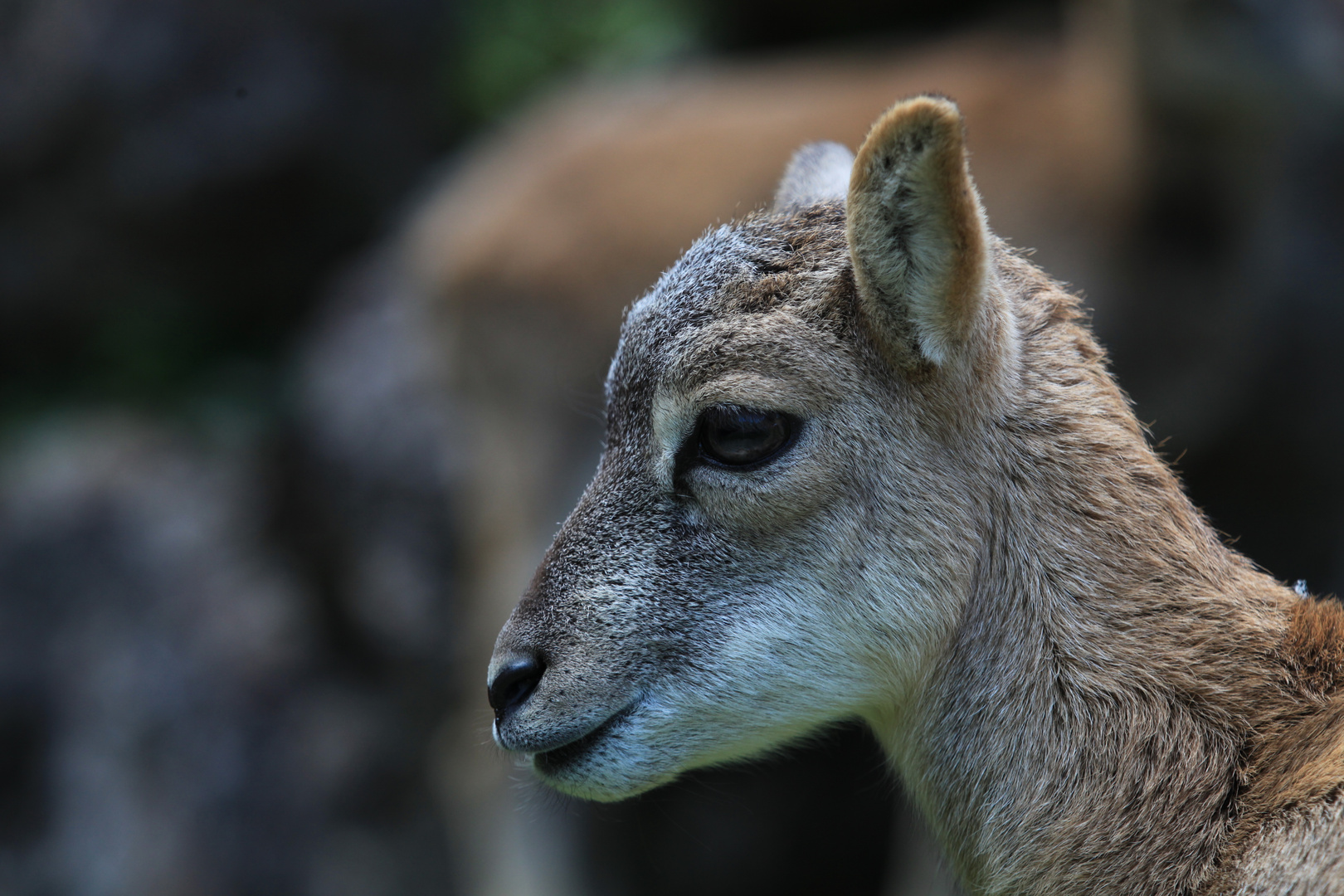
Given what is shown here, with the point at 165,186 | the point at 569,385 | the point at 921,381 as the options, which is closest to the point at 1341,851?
the point at 921,381

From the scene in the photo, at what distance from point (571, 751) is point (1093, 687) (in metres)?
1.36

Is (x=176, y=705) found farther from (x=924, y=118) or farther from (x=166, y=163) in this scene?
(x=924, y=118)

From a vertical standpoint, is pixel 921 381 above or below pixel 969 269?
below

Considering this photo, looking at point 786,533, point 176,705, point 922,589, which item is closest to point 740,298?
point 786,533

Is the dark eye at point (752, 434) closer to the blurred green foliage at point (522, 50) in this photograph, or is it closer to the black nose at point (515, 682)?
the black nose at point (515, 682)

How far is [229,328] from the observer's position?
40.3ft

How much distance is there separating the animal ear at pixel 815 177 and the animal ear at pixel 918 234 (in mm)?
796

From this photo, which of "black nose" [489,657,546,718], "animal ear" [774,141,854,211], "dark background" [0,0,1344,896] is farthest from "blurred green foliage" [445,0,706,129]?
"black nose" [489,657,546,718]

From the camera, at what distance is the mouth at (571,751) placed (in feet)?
11.0

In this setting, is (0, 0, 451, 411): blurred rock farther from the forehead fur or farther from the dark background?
the forehead fur

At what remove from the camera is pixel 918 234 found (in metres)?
3.11

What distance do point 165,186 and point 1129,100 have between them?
8512 mm

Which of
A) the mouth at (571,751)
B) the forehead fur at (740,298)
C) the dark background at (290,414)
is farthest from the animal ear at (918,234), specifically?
the dark background at (290,414)

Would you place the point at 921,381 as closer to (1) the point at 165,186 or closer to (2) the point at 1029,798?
(2) the point at 1029,798
